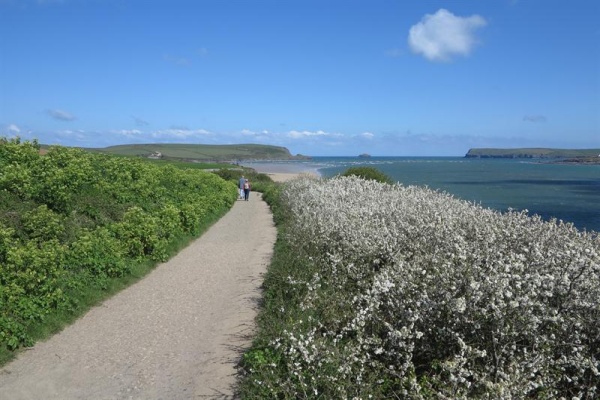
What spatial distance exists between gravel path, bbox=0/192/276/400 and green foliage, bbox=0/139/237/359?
551 millimetres

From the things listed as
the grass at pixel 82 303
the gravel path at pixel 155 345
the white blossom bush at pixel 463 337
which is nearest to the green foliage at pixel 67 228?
the grass at pixel 82 303

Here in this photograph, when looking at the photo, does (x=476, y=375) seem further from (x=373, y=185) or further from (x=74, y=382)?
(x=373, y=185)

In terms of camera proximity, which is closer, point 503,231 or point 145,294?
point 503,231

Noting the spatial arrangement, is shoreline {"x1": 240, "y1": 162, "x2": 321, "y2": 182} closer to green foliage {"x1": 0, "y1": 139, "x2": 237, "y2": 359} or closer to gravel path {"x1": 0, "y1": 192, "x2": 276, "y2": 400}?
green foliage {"x1": 0, "y1": 139, "x2": 237, "y2": 359}

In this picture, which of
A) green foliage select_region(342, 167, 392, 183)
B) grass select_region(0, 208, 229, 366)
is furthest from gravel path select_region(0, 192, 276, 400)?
green foliage select_region(342, 167, 392, 183)

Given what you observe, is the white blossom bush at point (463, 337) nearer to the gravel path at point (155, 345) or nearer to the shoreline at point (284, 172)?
the gravel path at point (155, 345)

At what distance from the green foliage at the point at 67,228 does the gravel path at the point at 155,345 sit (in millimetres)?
551

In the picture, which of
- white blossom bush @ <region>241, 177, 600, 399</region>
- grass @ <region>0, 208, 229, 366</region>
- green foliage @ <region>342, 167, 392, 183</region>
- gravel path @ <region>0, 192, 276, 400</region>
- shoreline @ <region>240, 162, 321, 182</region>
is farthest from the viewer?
shoreline @ <region>240, 162, 321, 182</region>

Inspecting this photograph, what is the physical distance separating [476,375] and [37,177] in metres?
12.2

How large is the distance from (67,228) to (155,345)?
17.1 ft

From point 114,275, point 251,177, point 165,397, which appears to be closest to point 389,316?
point 165,397

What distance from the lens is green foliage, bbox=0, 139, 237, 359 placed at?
26.6 feet

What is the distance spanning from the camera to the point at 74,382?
6.50 m

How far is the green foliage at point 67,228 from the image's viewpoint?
8109 mm
